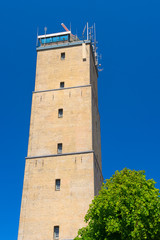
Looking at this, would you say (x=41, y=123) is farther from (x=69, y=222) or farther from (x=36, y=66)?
(x=69, y=222)

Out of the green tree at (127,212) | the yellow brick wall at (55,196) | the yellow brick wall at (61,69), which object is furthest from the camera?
the yellow brick wall at (61,69)

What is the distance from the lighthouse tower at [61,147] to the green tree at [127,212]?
21.9 feet

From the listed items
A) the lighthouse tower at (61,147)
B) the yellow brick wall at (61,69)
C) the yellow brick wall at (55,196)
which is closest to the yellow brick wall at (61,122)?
the lighthouse tower at (61,147)

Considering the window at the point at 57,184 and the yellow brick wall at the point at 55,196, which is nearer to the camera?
the yellow brick wall at the point at 55,196

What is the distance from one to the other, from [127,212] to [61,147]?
15304 millimetres

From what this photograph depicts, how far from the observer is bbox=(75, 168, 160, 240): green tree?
2516 centimetres

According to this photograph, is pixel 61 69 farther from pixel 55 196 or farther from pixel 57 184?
pixel 55 196

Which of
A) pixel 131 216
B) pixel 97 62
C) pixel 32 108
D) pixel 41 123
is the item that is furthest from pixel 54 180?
pixel 97 62

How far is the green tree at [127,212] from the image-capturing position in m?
25.2

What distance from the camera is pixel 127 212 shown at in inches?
998

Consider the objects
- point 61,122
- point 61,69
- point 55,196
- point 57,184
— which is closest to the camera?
point 55,196

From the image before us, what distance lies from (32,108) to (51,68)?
6412 millimetres

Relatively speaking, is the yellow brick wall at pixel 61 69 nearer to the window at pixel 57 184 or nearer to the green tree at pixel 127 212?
the window at pixel 57 184

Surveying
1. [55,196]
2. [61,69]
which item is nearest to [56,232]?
[55,196]
